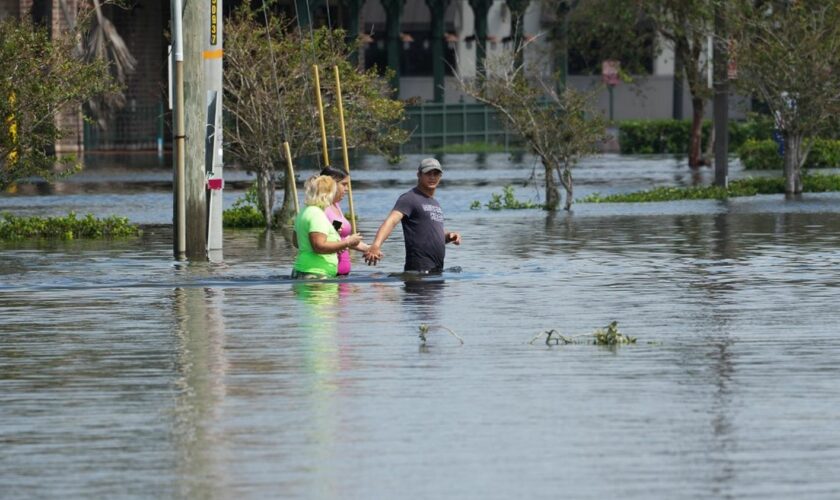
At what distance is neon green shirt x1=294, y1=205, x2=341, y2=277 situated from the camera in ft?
59.8

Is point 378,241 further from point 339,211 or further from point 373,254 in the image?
point 339,211

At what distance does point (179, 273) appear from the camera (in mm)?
20609

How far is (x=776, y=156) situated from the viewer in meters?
45.9

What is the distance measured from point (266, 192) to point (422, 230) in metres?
9.54

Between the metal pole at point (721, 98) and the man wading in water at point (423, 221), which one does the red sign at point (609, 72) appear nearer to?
the metal pole at point (721, 98)

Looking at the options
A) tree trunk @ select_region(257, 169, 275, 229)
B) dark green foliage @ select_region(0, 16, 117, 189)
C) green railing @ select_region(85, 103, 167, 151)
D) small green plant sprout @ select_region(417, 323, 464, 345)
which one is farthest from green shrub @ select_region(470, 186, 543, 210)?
green railing @ select_region(85, 103, 167, 151)

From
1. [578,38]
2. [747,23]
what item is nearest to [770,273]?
[747,23]

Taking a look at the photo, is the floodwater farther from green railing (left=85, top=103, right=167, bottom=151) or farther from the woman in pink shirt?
green railing (left=85, top=103, right=167, bottom=151)

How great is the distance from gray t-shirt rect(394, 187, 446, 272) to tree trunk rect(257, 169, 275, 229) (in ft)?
28.5

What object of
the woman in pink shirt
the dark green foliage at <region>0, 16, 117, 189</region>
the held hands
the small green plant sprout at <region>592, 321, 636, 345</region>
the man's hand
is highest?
the dark green foliage at <region>0, 16, 117, 189</region>

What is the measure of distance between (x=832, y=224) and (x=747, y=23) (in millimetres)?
7350

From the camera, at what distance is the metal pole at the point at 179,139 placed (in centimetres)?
2169

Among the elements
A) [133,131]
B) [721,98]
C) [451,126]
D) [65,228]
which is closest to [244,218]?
[65,228]

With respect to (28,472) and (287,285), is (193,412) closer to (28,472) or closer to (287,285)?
(28,472)
